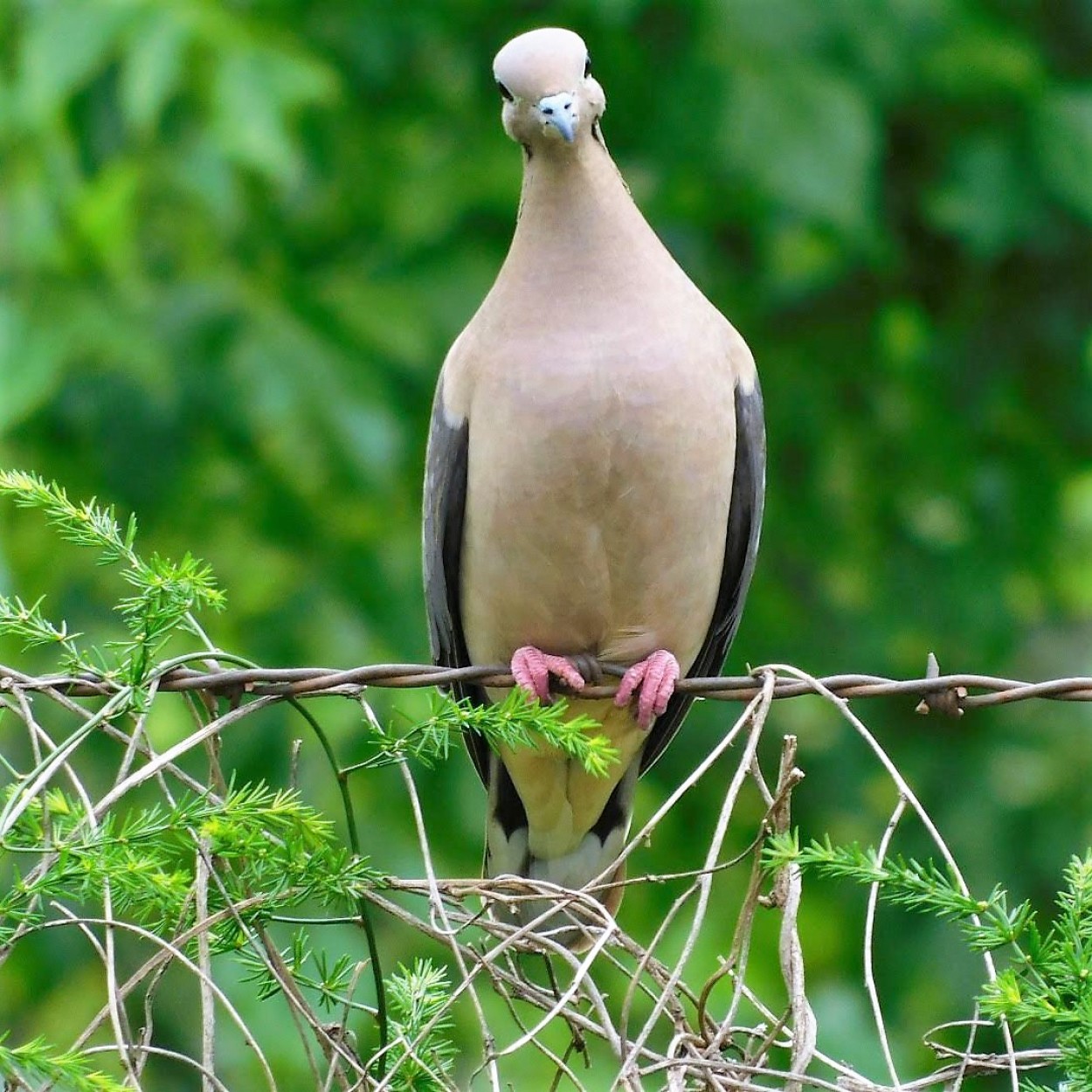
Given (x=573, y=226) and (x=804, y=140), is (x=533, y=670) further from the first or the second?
(x=804, y=140)

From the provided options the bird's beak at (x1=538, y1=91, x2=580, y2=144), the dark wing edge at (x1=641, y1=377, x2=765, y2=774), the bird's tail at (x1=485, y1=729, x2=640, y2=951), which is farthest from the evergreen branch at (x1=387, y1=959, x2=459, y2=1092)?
the bird's beak at (x1=538, y1=91, x2=580, y2=144)

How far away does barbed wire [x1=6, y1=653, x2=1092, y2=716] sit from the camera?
2.20 meters

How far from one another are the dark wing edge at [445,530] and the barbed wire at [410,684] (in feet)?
2.92

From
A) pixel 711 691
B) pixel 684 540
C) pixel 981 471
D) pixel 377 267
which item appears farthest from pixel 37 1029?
pixel 981 471

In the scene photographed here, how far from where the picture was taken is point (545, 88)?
10.5ft

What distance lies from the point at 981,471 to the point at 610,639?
358cm

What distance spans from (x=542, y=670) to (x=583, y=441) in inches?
17.8

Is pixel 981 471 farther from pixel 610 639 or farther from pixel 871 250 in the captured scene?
pixel 610 639

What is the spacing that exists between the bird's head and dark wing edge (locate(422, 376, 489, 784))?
0.54m

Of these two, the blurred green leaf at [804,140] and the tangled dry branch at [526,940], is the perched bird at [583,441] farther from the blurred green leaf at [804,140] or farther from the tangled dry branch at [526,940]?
the blurred green leaf at [804,140]

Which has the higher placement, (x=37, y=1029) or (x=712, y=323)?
(x=712, y=323)

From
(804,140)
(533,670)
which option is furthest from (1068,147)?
(533,670)

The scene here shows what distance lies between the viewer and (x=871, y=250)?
600 centimetres

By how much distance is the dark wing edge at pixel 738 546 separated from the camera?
345 centimetres
